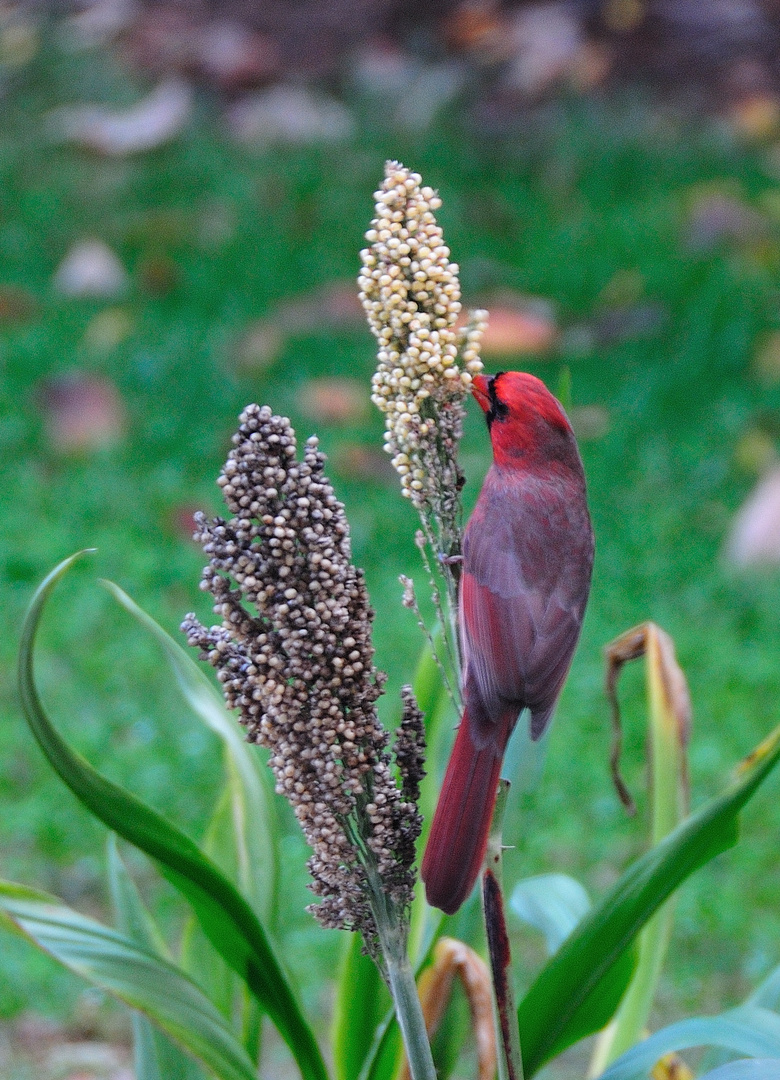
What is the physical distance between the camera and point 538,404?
120 centimetres

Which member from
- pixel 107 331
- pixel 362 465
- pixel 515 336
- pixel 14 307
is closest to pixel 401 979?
pixel 362 465

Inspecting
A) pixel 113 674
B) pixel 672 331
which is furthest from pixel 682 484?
pixel 113 674

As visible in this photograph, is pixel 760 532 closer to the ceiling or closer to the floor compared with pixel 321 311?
closer to the floor

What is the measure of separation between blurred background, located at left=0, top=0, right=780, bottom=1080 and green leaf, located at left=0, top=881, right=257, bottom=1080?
45 cm

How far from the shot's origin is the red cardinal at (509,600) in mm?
1053

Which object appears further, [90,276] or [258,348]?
[90,276]

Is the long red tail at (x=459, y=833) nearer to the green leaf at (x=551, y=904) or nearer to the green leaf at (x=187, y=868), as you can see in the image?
the green leaf at (x=187, y=868)

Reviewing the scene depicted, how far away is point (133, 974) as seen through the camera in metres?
1.17

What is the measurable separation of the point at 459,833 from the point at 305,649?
0.63 feet

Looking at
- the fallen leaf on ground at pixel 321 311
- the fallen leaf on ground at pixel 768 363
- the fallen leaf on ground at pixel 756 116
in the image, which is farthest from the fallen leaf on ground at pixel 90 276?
the fallen leaf on ground at pixel 756 116

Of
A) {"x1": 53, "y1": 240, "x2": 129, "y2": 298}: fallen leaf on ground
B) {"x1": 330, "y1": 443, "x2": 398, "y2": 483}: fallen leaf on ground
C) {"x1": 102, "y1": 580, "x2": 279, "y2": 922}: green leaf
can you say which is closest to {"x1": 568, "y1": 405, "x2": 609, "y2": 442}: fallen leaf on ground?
{"x1": 330, "y1": 443, "x2": 398, "y2": 483}: fallen leaf on ground

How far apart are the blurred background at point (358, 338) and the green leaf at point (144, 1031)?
448 mm

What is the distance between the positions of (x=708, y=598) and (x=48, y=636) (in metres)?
1.68

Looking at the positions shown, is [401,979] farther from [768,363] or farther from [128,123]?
[128,123]
